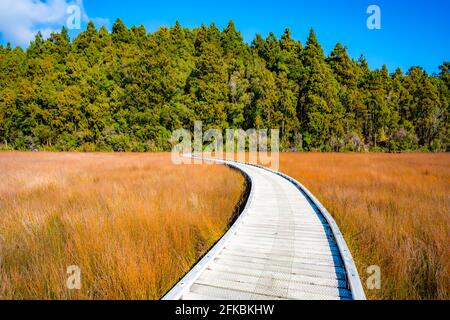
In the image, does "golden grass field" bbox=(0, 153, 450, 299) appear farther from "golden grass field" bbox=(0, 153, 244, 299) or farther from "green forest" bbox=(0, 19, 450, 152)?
"green forest" bbox=(0, 19, 450, 152)

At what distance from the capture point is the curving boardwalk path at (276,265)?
3076mm

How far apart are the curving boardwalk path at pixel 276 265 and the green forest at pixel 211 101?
29154 millimetres

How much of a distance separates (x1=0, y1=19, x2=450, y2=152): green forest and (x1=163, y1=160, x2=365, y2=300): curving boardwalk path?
2915cm

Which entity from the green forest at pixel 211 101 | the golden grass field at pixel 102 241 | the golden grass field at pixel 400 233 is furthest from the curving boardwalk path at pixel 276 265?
the green forest at pixel 211 101

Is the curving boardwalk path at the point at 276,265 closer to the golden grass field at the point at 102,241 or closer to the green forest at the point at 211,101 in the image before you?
→ the golden grass field at the point at 102,241

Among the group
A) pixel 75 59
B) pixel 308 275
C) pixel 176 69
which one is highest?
pixel 75 59

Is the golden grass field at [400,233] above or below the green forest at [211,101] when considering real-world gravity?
below

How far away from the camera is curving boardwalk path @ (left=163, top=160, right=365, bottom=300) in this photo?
308 cm

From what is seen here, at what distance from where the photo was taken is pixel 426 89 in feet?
134

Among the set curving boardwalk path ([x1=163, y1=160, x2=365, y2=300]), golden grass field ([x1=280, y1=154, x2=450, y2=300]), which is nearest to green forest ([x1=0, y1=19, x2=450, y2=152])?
golden grass field ([x1=280, y1=154, x2=450, y2=300])

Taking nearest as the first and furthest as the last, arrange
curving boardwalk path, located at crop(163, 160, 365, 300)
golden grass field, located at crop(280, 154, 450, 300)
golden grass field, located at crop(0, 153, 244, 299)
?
curving boardwalk path, located at crop(163, 160, 365, 300) → golden grass field, located at crop(0, 153, 244, 299) → golden grass field, located at crop(280, 154, 450, 300)

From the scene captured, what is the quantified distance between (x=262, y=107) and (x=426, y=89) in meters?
27.7

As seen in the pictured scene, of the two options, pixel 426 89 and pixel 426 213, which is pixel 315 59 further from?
pixel 426 213

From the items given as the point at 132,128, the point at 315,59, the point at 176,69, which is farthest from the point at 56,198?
the point at 315,59
